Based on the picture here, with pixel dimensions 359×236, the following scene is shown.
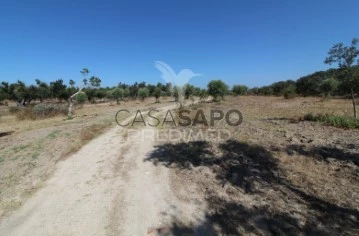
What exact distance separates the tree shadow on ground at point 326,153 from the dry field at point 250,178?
3cm

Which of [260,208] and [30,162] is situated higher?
[30,162]

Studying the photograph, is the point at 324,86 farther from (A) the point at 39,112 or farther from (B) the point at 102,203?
(B) the point at 102,203

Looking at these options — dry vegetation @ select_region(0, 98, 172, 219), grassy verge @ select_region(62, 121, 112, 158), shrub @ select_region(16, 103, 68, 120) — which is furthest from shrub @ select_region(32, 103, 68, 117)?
dry vegetation @ select_region(0, 98, 172, 219)

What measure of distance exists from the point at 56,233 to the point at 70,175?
10.2 ft

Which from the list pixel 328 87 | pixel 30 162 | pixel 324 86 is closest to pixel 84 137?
pixel 30 162

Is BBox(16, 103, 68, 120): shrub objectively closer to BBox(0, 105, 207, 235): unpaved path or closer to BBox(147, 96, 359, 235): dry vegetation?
BBox(0, 105, 207, 235): unpaved path

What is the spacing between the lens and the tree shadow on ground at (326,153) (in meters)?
7.49

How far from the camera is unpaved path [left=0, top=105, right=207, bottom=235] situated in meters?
4.64

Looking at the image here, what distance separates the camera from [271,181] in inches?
253

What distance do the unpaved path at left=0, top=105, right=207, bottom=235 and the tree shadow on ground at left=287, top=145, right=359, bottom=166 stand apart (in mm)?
4679

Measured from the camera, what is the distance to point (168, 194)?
19.5 feet

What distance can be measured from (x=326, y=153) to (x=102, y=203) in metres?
7.02

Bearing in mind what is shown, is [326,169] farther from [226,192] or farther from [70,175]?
[70,175]

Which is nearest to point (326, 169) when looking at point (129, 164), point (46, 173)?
point (129, 164)
